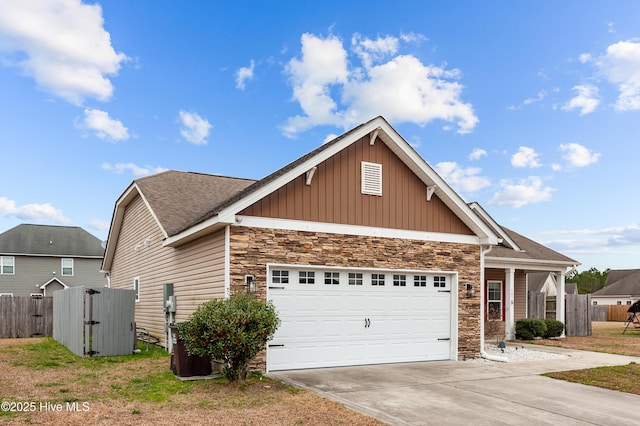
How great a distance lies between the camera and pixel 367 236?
1323cm

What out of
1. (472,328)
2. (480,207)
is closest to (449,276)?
(472,328)

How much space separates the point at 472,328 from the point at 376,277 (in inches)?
131

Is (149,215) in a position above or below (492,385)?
above

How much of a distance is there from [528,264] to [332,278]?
11339 mm

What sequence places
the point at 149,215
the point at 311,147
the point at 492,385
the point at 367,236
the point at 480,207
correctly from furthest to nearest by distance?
the point at 480,207
the point at 149,215
the point at 311,147
the point at 367,236
the point at 492,385

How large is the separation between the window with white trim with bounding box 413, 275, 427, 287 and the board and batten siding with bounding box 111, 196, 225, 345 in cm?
518

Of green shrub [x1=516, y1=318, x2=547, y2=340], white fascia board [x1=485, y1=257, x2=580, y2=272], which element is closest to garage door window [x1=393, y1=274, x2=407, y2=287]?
white fascia board [x1=485, y1=257, x2=580, y2=272]

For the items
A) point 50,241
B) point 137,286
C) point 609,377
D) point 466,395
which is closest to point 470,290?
point 609,377

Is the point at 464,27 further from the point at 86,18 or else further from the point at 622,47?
the point at 86,18

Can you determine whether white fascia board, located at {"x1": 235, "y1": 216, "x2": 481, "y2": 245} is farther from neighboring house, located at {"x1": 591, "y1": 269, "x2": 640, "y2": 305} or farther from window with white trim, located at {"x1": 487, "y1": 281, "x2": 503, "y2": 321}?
neighboring house, located at {"x1": 591, "y1": 269, "x2": 640, "y2": 305}

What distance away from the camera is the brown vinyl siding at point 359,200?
1234cm

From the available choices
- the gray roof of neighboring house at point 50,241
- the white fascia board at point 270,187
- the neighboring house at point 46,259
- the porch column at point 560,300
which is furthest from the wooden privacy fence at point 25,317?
the porch column at point 560,300

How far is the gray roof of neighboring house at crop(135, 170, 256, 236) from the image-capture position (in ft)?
53.3

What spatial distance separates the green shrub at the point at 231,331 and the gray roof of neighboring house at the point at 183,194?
5.06m
